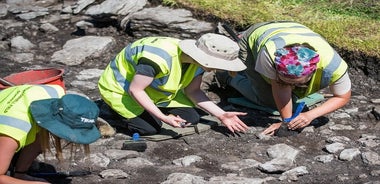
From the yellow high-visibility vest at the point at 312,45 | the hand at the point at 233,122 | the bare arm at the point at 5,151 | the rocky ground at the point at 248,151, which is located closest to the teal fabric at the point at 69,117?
the bare arm at the point at 5,151

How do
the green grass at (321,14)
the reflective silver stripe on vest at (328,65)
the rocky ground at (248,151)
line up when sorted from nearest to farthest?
the rocky ground at (248,151) → the reflective silver stripe on vest at (328,65) → the green grass at (321,14)

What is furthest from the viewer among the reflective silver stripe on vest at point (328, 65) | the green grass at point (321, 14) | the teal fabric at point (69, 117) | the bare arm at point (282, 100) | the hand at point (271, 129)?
the green grass at point (321, 14)

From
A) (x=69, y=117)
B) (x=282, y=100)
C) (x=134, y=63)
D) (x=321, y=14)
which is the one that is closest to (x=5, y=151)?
(x=69, y=117)

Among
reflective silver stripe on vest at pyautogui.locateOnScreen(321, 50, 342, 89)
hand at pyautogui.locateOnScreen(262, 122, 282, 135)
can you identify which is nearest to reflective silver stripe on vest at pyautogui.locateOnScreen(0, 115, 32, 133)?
hand at pyautogui.locateOnScreen(262, 122, 282, 135)

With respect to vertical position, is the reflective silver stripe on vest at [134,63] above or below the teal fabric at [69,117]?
below

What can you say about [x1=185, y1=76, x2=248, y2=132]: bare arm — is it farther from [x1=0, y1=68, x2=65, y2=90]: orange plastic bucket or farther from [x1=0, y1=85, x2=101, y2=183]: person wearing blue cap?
[x1=0, y1=85, x2=101, y2=183]: person wearing blue cap

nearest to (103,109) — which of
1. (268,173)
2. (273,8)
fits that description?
(268,173)

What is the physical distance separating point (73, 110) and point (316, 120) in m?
2.50

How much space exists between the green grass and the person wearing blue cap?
3398 mm

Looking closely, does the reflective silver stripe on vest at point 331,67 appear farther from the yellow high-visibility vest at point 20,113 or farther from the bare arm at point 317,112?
the yellow high-visibility vest at point 20,113

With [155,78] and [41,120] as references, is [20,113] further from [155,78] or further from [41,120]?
[155,78]

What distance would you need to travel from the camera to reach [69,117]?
138 inches

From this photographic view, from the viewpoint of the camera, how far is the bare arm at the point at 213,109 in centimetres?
495

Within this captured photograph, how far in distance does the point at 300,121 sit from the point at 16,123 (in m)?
2.20
